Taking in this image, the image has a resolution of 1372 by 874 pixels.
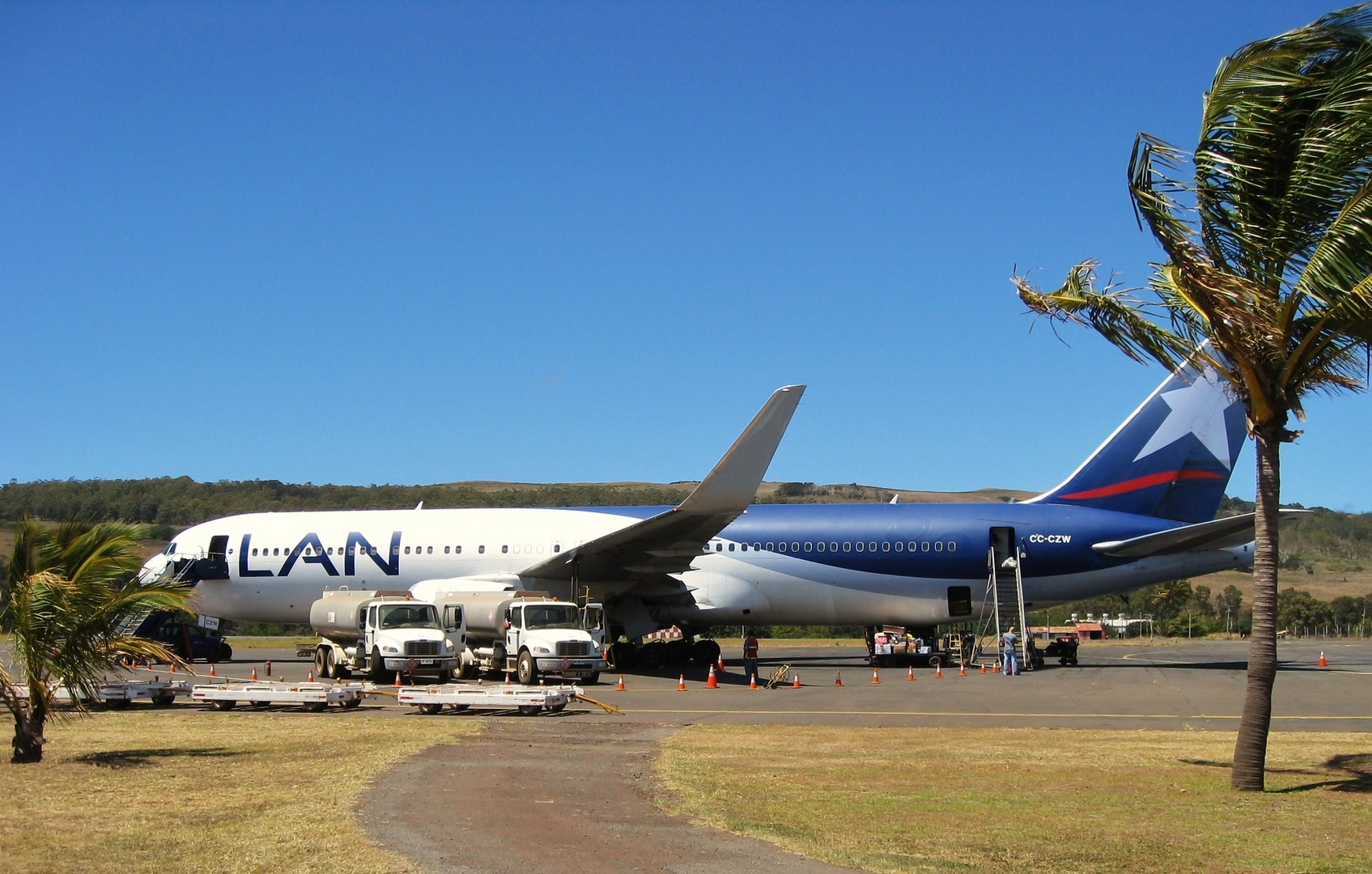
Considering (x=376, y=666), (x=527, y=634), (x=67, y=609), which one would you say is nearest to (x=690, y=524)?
(x=527, y=634)

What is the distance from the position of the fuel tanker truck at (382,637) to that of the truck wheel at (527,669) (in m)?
1.60

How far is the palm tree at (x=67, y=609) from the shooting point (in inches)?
490

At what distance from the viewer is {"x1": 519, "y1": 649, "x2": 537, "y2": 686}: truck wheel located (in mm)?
23922

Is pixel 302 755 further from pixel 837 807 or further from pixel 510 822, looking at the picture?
pixel 837 807

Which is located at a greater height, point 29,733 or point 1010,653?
point 29,733

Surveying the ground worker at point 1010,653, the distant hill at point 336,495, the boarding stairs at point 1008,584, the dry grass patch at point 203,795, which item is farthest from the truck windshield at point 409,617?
the distant hill at point 336,495

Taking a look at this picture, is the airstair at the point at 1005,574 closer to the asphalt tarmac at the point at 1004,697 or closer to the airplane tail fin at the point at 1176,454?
the asphalt tarmac at the point at 1004,697

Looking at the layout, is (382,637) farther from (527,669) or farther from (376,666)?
(527,669)

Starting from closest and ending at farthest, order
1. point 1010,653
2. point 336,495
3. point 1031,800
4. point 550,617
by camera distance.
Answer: point 1031,800, point 550,617, point 1010,653, point 336,495

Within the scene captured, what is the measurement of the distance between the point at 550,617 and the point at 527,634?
2.53 feet

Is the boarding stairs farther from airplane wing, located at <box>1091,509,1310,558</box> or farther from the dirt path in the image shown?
the dirt path

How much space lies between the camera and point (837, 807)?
407 inches

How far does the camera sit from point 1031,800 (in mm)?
10711

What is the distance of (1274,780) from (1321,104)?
6546 mm
